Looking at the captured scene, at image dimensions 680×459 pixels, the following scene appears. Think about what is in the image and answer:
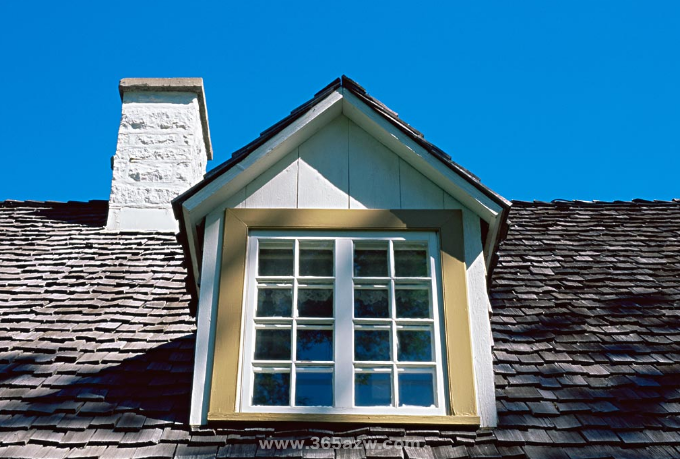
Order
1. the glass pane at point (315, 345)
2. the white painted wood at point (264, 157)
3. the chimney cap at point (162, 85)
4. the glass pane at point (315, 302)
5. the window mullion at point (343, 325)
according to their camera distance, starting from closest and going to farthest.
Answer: the window mullion at point (343, 325)
the glass pane at point (315, 345)
the glass pane at point (315, 302)
the white painted wood at point (264, 157)
the chimney cap at point (162, 85)

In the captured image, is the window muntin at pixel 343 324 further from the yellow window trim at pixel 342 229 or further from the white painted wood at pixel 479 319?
the white painted wood at pixel 479 319

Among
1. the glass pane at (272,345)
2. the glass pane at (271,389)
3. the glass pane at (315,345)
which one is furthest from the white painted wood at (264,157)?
the glass pane at (271,389)

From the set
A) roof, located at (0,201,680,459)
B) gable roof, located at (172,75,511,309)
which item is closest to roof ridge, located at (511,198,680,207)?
roof, located at (0,201,680,459)

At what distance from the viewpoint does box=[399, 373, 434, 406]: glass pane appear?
415 cm

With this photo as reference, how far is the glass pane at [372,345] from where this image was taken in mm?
4273

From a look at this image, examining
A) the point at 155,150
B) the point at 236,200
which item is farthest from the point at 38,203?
the point at 236,200

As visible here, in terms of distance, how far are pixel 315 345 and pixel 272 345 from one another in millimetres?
239

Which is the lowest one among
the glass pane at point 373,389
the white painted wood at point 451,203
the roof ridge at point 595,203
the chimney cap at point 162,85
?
the glass pane at point 373,389

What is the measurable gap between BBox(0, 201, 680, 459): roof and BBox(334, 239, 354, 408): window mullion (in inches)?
7.9

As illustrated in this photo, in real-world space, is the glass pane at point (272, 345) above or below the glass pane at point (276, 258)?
below

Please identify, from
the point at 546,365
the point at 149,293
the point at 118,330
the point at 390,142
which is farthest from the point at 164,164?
the point at 546,365

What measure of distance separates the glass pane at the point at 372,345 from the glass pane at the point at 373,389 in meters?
0.11

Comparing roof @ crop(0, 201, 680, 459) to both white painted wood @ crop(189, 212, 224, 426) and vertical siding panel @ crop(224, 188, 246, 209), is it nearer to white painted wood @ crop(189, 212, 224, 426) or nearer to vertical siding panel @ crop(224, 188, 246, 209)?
white painted wood @ crop(189, 212, 224, 426)

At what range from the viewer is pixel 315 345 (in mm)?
4293
